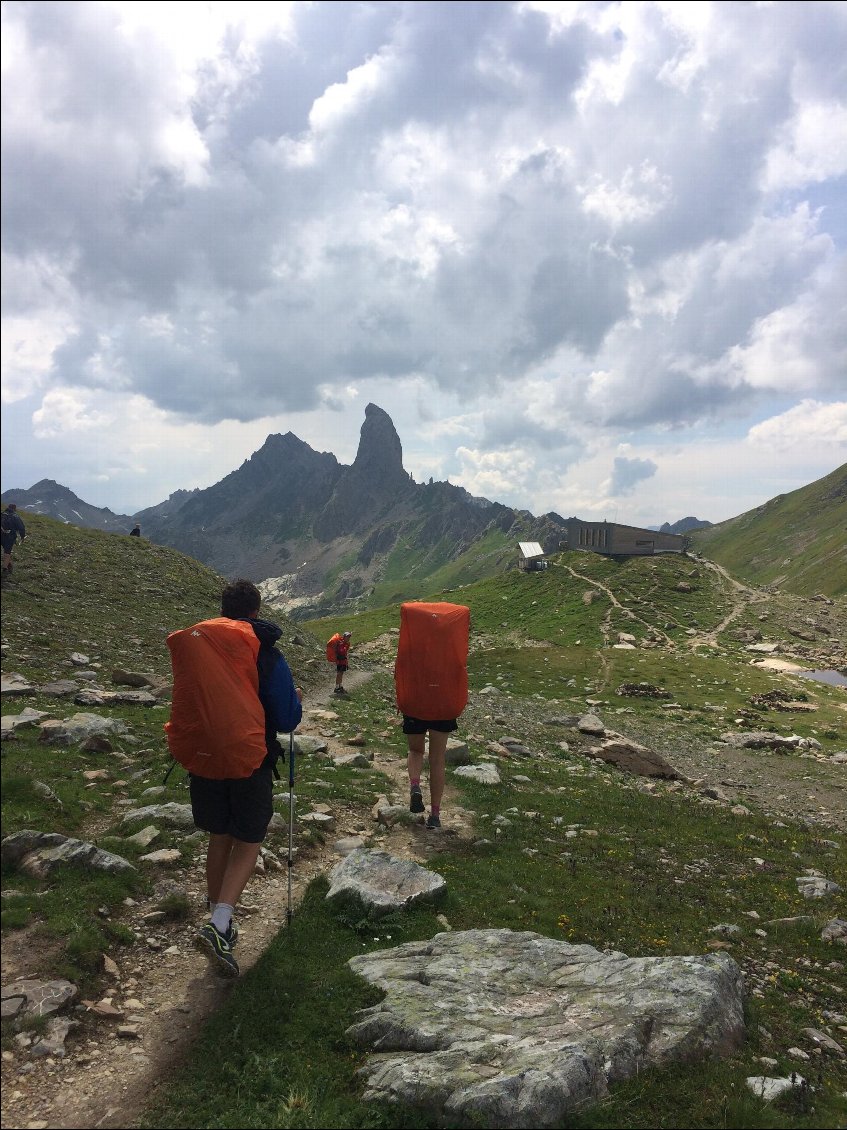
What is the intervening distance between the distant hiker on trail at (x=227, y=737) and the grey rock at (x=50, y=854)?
1.92m

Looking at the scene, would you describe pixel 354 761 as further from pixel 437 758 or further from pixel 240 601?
pixel 240 601

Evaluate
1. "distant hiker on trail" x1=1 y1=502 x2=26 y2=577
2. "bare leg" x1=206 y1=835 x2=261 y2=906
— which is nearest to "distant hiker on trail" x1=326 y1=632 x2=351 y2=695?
"distant hiker on trail" x1=1 y1=502 x2=26 y2=577

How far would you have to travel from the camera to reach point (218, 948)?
805cm

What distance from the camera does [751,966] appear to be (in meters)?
9.71

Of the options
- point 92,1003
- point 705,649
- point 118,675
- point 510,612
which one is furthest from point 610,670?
point 92,1003

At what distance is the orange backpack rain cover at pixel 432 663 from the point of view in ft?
42.4

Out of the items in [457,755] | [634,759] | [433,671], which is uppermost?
[433,671]

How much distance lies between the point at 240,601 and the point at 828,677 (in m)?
55.5


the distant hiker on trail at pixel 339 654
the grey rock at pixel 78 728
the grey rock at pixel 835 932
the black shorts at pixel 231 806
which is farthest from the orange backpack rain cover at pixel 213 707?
the distant hiker on trail at pixel 339 654

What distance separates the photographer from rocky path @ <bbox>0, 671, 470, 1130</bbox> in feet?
19.7

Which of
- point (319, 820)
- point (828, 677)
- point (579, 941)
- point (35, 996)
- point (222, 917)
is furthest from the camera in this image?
point (828, 677)

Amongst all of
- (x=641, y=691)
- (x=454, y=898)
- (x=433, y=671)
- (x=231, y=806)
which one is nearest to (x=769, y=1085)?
(x=454, y=898)

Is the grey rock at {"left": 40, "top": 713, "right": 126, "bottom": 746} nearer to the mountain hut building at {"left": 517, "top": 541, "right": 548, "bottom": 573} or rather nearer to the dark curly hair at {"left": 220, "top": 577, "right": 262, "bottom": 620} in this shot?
the dark curly hair at {"left": 220, "top": 577, "right": 262, "bottom": 620}

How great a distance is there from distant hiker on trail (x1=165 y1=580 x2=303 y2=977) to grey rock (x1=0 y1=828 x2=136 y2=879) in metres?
1.92
